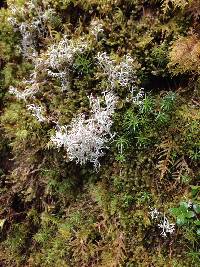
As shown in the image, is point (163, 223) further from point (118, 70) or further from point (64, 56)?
point (64, 56)

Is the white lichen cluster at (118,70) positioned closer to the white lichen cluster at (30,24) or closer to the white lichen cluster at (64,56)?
the white lichen cluster at (64,56)

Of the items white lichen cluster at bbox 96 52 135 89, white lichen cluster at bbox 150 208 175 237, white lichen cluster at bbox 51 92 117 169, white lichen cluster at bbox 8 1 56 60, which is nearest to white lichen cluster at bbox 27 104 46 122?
white lichen cluster at bbox 51 92 117 169

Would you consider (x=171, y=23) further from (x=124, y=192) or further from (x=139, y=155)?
(x=124, y=192)

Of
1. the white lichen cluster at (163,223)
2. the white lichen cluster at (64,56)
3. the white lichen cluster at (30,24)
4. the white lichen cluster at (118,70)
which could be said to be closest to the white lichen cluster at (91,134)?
the white lichen cluster at (118,70)

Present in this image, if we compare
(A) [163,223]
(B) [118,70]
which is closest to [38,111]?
(B) [118,70]

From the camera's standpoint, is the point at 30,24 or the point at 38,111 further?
the point at 30,24

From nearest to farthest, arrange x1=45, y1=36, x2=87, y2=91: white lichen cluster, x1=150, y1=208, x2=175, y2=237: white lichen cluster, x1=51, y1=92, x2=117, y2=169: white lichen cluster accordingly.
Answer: x1=150, y1=208, x2=175, y2=237: white lichen cluster < x1=51, y1=92, x2=117, y2=169: white lichen cluster < x1=45, y1=36, x2=87, y2=91: white lichen cluster

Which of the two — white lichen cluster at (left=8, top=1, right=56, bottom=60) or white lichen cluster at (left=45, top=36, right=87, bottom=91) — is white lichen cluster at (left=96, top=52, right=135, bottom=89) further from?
white lichen cluster at (left=8, top=1, right=56, bottom=60)
